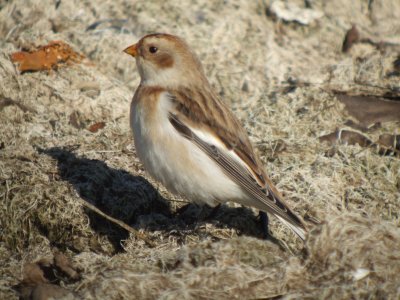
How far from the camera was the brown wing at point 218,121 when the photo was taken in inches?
191

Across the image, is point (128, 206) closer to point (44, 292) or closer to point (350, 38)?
point (44, 292)

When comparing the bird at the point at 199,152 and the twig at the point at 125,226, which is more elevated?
the bird at the point at 199,152

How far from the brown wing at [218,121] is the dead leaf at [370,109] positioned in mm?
1769

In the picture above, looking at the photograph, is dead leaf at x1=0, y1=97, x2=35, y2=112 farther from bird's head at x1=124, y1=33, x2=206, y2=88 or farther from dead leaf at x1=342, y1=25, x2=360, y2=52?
dead leaf at x1=342, y1=25, x2=360, y2=52

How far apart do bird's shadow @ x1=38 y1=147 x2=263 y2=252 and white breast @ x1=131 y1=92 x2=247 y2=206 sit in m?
0.24

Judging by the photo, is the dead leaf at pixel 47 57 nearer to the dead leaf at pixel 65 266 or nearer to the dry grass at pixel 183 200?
the dry grass at pixel 183 200

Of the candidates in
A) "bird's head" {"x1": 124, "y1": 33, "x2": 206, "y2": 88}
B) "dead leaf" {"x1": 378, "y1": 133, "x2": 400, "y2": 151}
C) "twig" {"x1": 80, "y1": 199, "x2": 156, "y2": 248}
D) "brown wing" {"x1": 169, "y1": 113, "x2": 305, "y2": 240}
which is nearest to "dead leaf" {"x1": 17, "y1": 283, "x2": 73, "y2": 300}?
"twig" {"x1": 80, "y1": 199, "x2": 156, "y2": 248}

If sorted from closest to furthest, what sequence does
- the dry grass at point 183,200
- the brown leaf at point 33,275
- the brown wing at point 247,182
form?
the dry grass at point 183,200 → the brown leaf at point 33,275 → the brown wing at point 247,182

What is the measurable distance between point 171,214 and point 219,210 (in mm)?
374

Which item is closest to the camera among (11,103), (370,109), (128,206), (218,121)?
(218,121)

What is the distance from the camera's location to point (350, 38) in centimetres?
752

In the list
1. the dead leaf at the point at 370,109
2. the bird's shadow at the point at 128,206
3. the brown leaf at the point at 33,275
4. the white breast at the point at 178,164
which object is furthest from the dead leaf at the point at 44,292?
the dead leaf at the point at 370,109

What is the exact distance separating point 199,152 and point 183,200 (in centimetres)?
75

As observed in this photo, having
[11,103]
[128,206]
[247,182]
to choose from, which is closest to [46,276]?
[128,206]
